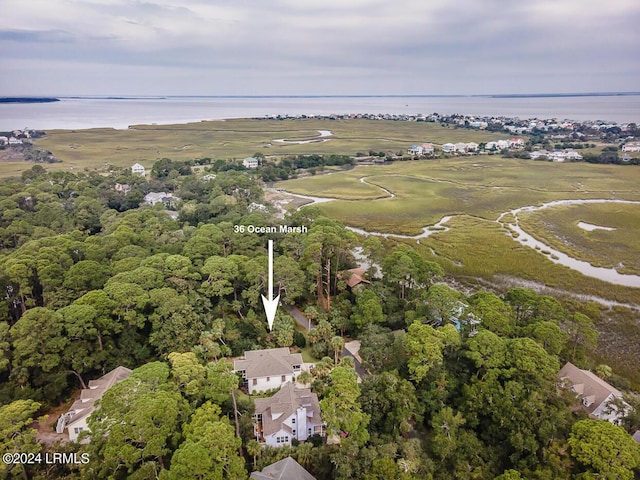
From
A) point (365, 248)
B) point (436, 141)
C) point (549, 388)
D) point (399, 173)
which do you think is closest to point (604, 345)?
point (549, 388)

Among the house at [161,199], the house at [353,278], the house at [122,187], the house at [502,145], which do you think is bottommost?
the house at [353,278]

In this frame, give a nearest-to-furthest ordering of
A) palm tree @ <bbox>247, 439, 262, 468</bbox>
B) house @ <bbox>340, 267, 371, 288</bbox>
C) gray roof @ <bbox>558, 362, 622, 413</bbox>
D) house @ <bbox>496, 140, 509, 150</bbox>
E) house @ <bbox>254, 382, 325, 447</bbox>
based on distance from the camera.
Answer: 1. palm tree @ <bbox>247, 439, 262, 468</bbox>
2. house @ <bbox>254, 382, 325, 447</bbox>
3. gray roof @ <bbox>558, 362, 622, 413</bbox>
4. house @ <bbox>340, 267, 371, 288</bbox>
5. house @ <bbox>496, 140, 509, 150</bbox>

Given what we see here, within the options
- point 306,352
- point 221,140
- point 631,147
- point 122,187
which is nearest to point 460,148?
point 631,147

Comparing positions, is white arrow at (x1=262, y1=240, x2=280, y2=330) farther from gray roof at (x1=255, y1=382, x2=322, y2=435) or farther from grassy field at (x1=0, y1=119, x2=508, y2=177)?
grassy field at (x1=0, y1=119, x2=508, y2=177)

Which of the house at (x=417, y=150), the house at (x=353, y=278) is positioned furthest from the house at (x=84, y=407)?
the house at (x=417, y=150)

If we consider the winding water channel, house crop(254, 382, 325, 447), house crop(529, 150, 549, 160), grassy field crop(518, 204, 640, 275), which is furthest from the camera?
house crop(529, 150, 549, 160)

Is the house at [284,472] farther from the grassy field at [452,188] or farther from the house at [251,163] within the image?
the house at [251,163]

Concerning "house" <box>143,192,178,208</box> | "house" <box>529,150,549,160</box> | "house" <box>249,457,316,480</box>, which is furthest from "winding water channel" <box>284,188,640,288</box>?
"house" <box>529,150,549,160</box>
